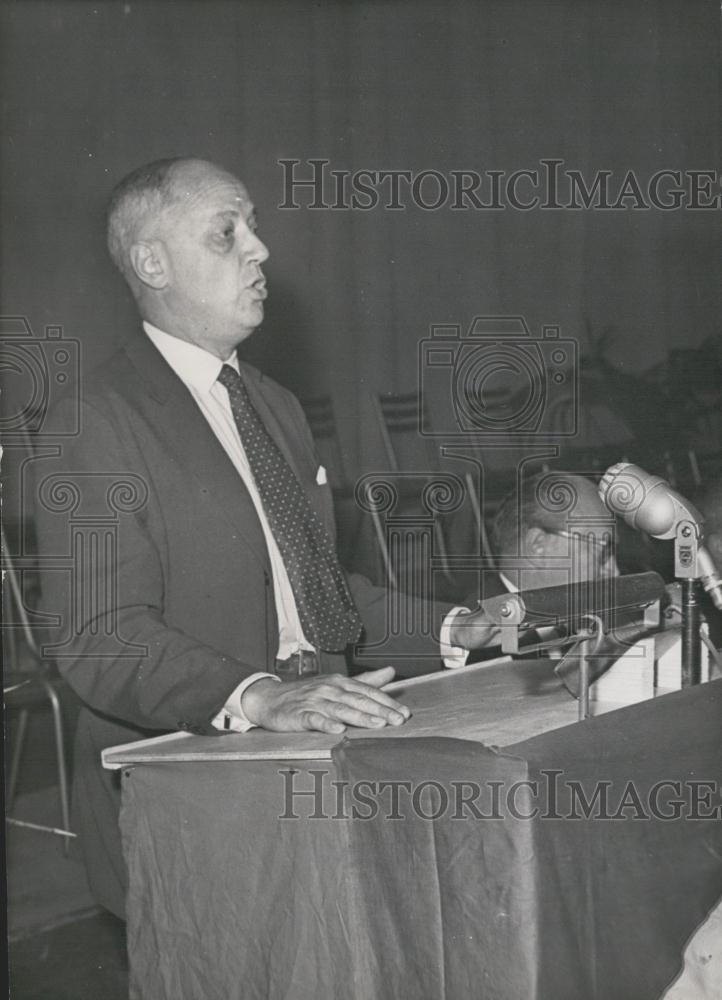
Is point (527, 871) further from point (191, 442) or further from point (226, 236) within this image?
point (226, 236)

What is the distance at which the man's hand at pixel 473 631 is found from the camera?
5.56 ft

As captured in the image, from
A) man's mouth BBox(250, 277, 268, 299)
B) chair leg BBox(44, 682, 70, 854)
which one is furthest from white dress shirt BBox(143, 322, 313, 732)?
chair leg BBox(44, 682, 70, 854)

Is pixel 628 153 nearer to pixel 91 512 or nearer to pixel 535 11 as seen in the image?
pixel 535 11

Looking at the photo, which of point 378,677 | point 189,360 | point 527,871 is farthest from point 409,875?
point 189,360

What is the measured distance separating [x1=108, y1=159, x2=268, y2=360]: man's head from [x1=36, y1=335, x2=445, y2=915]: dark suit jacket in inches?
3.3

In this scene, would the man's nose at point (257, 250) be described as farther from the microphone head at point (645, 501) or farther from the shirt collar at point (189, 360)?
the microphone head at point (645, 501)

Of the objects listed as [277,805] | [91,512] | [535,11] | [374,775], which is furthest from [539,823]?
[535,11]

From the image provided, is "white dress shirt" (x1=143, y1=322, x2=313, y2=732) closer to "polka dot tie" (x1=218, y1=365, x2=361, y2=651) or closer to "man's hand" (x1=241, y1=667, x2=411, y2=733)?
"polka dot tie" (x1=218, y1=365, x2=361, y2=651)

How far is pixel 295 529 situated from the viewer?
A: 1702 mm

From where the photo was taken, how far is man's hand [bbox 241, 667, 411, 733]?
135 cm

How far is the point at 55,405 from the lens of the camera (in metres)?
1.66

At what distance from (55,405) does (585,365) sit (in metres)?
0.95

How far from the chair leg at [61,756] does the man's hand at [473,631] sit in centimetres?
69

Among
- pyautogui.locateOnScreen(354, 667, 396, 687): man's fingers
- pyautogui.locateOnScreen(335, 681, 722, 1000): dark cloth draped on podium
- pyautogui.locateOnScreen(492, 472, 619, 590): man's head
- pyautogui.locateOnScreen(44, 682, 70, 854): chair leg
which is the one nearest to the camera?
pyautogui.locateOnScreen(335, 681, 722, 1000): dark cloth draped on podium
